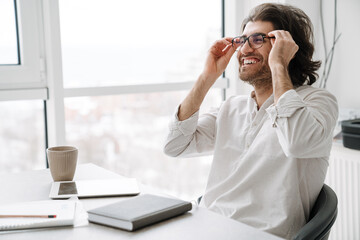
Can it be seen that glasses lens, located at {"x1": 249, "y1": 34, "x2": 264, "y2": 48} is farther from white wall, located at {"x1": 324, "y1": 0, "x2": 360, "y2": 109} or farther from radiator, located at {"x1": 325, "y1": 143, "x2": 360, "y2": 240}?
white wall, located at {"x1": 324, "y1": 0, "x2": 360, "y2": 109}

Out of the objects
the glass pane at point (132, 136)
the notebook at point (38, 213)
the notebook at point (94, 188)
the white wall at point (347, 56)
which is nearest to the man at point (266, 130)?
the notebook at point (94, 188)

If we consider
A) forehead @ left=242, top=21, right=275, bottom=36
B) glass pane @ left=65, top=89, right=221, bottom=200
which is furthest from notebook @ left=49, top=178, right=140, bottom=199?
glass pane @ left=65, top=89, right=221, bottom=200

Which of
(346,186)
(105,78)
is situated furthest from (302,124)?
(105,78)

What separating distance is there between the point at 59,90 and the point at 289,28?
3.86ft

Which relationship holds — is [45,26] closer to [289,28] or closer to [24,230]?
[289,28]

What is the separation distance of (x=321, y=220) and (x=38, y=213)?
2.51 ft

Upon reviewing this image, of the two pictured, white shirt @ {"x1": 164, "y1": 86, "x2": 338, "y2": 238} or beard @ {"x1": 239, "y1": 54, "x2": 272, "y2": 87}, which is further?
beard @ {"x1": 239, "y1": 54, "x2": 272, "y2": 87}

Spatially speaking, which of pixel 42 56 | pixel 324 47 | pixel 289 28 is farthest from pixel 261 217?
pixel 324 47

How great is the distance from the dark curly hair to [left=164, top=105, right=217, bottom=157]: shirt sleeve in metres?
0.38

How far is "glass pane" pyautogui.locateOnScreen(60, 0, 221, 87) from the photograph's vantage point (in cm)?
250

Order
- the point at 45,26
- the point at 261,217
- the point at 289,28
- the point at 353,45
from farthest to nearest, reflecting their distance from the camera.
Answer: the point at 353,45
the point at 45,26
the point at 289,28
the point at 261,217

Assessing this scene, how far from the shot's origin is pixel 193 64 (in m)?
3.02

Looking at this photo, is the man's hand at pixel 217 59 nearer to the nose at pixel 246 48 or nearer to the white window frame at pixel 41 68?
the nose at pixel 246 48

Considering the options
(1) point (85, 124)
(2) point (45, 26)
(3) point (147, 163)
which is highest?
(2) point (45, 26)
